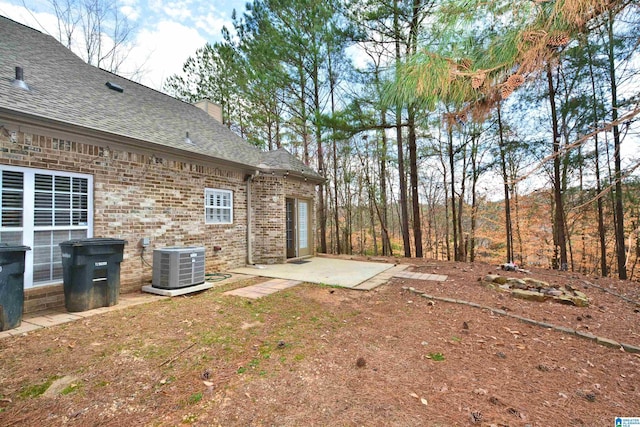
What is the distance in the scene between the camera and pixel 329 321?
3.74m

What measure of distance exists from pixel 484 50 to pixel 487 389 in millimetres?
3356

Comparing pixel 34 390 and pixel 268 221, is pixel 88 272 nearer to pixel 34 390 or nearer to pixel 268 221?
pixel 34 390

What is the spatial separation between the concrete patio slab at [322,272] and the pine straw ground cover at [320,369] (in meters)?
1.79

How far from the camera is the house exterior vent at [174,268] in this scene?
16.3 ft

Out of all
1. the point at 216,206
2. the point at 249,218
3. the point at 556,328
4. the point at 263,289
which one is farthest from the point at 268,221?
the point at 556,328

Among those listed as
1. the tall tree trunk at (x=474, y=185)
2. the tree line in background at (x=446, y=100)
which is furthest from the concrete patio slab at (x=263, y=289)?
the tall tree trunk at (x=474, y=185)

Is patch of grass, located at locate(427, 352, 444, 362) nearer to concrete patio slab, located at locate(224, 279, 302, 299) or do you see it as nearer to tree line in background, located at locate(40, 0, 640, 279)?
tree line in background, located at locate(40, 0, 640, 279)

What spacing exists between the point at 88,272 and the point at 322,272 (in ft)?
15.1

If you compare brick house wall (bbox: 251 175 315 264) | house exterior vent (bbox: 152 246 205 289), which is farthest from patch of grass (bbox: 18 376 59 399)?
brick house wall (bbox: 251 175 315 264)

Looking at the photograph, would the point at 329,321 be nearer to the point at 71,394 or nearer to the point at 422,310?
Answer: the point at 422,310

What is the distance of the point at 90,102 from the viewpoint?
5.37m

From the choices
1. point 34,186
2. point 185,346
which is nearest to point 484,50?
point 185,346

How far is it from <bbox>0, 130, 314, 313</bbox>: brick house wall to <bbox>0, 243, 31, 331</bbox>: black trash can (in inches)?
28.2

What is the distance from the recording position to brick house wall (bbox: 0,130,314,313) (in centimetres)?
414
